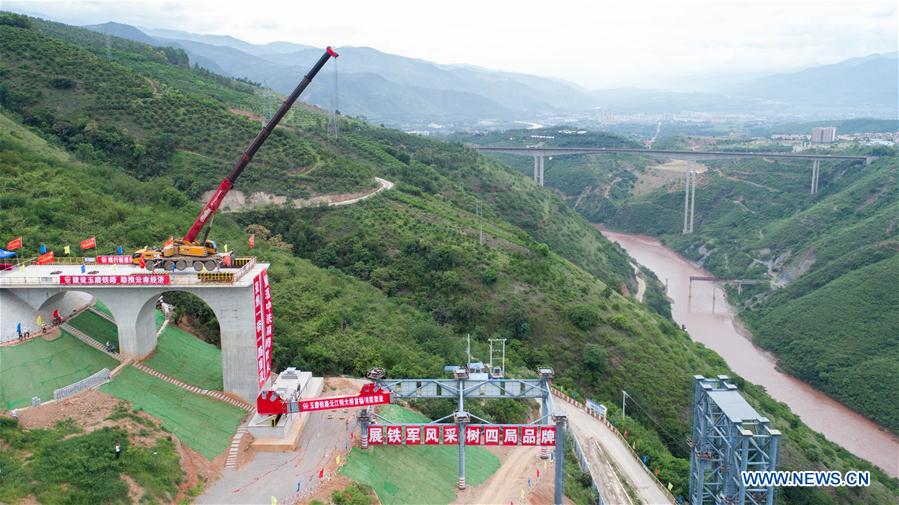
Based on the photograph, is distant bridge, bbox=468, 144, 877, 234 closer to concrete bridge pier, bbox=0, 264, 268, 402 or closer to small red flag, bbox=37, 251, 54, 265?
concrete bridge pier, bbox=0, 264, 268, 402

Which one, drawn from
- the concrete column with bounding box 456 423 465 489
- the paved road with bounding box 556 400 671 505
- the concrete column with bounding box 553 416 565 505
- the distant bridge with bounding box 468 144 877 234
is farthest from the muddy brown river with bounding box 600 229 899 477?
the concrete column with bounding box 456 423 465 489

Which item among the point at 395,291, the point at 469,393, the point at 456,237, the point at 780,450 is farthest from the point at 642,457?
the point at 456,237

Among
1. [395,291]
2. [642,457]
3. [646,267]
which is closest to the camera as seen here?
[642,457]

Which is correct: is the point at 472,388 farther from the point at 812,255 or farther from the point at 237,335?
the point at 812,255

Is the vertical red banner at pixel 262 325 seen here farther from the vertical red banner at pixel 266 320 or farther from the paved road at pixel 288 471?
the paved road at pixel 288 471

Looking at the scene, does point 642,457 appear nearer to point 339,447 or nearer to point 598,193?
point 339,447
